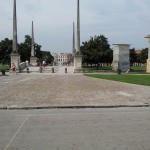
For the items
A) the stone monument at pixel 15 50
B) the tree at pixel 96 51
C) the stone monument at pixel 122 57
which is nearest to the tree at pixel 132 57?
the tree at pixel 96 51

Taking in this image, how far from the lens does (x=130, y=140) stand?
7.99 meters

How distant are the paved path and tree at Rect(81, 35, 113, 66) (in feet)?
182

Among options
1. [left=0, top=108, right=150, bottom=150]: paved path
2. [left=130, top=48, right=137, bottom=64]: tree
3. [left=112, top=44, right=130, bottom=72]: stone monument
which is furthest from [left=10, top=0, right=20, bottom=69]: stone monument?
[left=130, top=48, right=137, bottom=64]: tree

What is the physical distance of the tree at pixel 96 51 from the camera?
6836cm

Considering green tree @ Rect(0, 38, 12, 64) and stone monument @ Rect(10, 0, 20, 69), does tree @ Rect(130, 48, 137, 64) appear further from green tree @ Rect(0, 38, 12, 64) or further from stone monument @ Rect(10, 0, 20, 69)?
stone monument @ Rect(10, 0, 20, 69)

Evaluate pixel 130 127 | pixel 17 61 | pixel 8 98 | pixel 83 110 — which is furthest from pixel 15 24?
pixel 130 127

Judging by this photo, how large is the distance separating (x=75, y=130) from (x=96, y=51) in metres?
60.0

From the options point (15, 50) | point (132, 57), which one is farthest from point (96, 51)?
point (132, 57)

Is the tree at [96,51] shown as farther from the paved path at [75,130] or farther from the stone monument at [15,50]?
the paved path at [75,130]

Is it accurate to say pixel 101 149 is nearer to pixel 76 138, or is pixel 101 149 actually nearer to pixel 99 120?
pixel 76 138

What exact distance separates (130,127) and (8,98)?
8.61 meters

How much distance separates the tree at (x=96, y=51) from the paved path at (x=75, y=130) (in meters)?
55.5

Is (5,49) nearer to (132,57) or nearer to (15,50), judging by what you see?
(132,57)

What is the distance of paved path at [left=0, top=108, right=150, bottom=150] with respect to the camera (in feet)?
25.0
